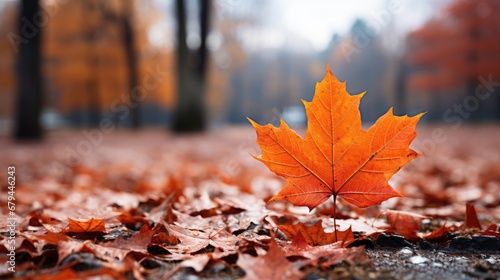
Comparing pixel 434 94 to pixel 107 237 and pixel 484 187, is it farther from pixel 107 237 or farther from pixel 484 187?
pixel 107 237

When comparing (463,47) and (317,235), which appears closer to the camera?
(317,235)

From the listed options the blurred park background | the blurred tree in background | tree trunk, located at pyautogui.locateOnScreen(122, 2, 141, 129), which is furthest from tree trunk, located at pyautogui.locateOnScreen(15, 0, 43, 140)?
the blurred tree in background

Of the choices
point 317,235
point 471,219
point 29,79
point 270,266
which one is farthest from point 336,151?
point 29,79

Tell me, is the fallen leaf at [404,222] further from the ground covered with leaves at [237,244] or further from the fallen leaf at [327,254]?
the fallen leaf at [327,254]

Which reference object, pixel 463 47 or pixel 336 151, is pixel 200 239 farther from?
pixel 463 47

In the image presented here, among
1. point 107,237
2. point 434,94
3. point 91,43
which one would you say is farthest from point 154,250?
point 434,94

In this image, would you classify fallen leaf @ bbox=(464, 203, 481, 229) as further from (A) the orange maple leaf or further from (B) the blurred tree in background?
(B) the blurred tree in background

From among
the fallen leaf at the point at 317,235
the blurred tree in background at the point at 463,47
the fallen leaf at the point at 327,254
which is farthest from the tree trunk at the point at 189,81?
the blurred tree in background at the point at 463,47
